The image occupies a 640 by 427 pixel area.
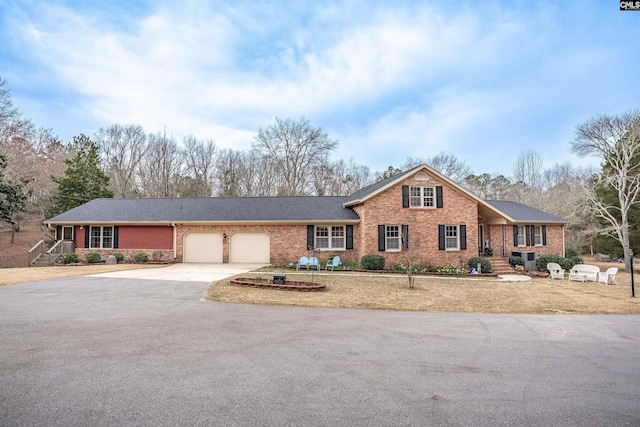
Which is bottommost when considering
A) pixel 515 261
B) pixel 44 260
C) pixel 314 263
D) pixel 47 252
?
pixel 515 261

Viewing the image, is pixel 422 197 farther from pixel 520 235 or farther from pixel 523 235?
pixel 523 235

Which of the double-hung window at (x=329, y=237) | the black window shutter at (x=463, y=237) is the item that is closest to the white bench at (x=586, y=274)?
the black window shutter at (x=463, y=237)

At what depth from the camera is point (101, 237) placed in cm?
2177

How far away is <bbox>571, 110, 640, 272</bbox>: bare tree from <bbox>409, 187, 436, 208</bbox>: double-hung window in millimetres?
11359

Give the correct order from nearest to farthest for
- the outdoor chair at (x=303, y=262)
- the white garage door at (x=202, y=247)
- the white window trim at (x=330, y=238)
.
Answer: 1. the outdoor chair at (x=303, y=262)
2. the white window trim at (x=330, y=238)
3. the white garage door at (x=202, y=247)

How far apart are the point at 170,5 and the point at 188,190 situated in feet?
88.1

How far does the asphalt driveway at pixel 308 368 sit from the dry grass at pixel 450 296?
1.19m

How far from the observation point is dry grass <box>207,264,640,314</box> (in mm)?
9805

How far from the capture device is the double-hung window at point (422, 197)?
19.4 metres

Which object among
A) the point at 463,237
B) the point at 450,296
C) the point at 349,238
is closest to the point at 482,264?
the point at 463,237

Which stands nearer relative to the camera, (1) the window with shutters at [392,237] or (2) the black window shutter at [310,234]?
(1) the window with shutters at [392,237]

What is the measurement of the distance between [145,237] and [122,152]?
22079 mm

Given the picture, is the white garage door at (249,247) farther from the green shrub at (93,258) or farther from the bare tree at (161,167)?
the bare tree at (161,167)

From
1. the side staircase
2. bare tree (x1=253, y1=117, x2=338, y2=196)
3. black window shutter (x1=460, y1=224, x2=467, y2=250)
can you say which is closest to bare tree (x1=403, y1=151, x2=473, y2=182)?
bare tree (x1=253, y1=117, x2=338, y2=196)
